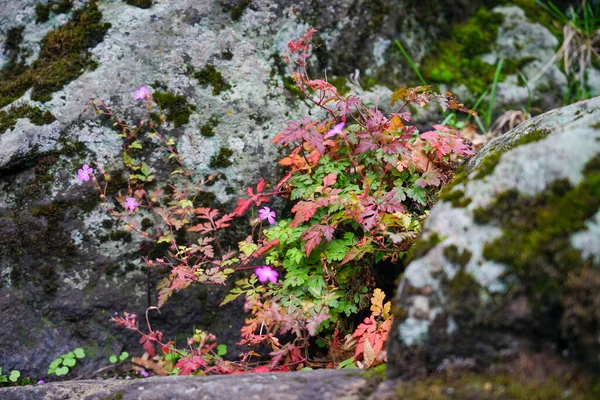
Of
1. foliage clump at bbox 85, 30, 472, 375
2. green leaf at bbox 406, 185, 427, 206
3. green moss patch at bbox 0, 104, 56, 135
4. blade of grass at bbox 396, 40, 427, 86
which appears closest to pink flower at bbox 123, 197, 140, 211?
foliage clump at bbox 85, 30, 472, 375

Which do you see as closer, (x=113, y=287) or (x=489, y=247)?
(x=489, y=247)

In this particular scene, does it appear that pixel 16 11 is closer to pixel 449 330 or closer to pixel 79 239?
pixel 79 239

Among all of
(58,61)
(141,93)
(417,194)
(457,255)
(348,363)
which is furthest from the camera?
(58,61)

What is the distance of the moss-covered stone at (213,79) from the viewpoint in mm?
2908

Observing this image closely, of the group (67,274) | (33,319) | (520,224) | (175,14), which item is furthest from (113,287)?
(520,224)

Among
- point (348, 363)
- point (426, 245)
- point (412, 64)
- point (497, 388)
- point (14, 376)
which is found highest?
point (426, 245)

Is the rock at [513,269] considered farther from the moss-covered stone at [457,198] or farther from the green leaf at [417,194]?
the green leaf at [417,194]

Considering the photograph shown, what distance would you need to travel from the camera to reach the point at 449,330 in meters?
1.41

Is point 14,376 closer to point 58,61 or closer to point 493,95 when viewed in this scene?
point 58,61

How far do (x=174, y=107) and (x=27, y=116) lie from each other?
816mm

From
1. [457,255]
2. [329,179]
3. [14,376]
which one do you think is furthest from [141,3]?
[457,255]

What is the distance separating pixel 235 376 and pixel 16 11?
2788 millimetres

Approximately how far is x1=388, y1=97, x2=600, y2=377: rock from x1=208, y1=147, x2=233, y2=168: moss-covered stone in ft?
5.05

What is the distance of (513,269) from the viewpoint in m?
1.38
